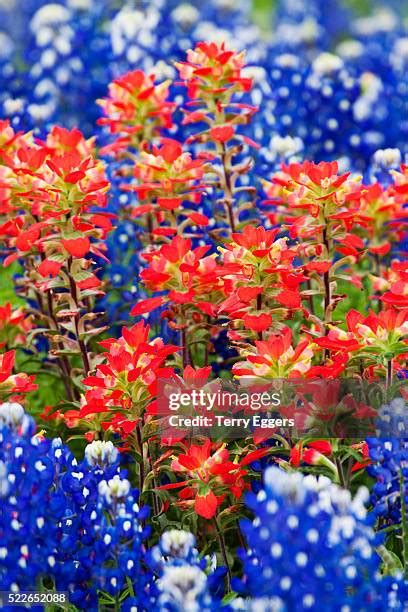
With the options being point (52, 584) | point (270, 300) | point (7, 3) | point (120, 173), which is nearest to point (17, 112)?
point (120, 173)

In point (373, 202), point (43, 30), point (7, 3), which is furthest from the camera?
point (7, 3)

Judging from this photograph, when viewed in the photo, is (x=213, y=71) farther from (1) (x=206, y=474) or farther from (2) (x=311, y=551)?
(2) (x=311, y=551)

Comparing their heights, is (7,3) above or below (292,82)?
above

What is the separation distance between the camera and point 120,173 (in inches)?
118

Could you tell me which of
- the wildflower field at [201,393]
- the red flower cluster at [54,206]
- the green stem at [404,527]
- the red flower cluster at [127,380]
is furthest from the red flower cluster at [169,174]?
the green stem at [404,527]

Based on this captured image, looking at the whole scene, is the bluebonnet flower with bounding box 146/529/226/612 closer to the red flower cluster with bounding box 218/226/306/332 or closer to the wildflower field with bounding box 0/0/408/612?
the wildflower field with bounding box 0/0/408/612

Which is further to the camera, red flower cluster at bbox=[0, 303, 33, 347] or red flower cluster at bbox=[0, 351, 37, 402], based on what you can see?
red flower cluster at bbox=[0, 303, 33, 347]

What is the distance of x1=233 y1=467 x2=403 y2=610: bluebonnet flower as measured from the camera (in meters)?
1.62

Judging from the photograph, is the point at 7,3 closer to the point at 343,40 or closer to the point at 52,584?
the point at 343,40

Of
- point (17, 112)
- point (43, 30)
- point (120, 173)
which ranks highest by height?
point (43, 30)

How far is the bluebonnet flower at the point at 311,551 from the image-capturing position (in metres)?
1.62

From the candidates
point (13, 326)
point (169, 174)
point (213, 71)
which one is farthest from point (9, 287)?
point (213, 71)

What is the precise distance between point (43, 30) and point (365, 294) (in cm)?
278

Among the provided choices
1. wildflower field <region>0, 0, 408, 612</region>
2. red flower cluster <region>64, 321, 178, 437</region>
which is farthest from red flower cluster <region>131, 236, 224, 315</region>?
red flower cluster <region>64, 321, 178, 437</region>
